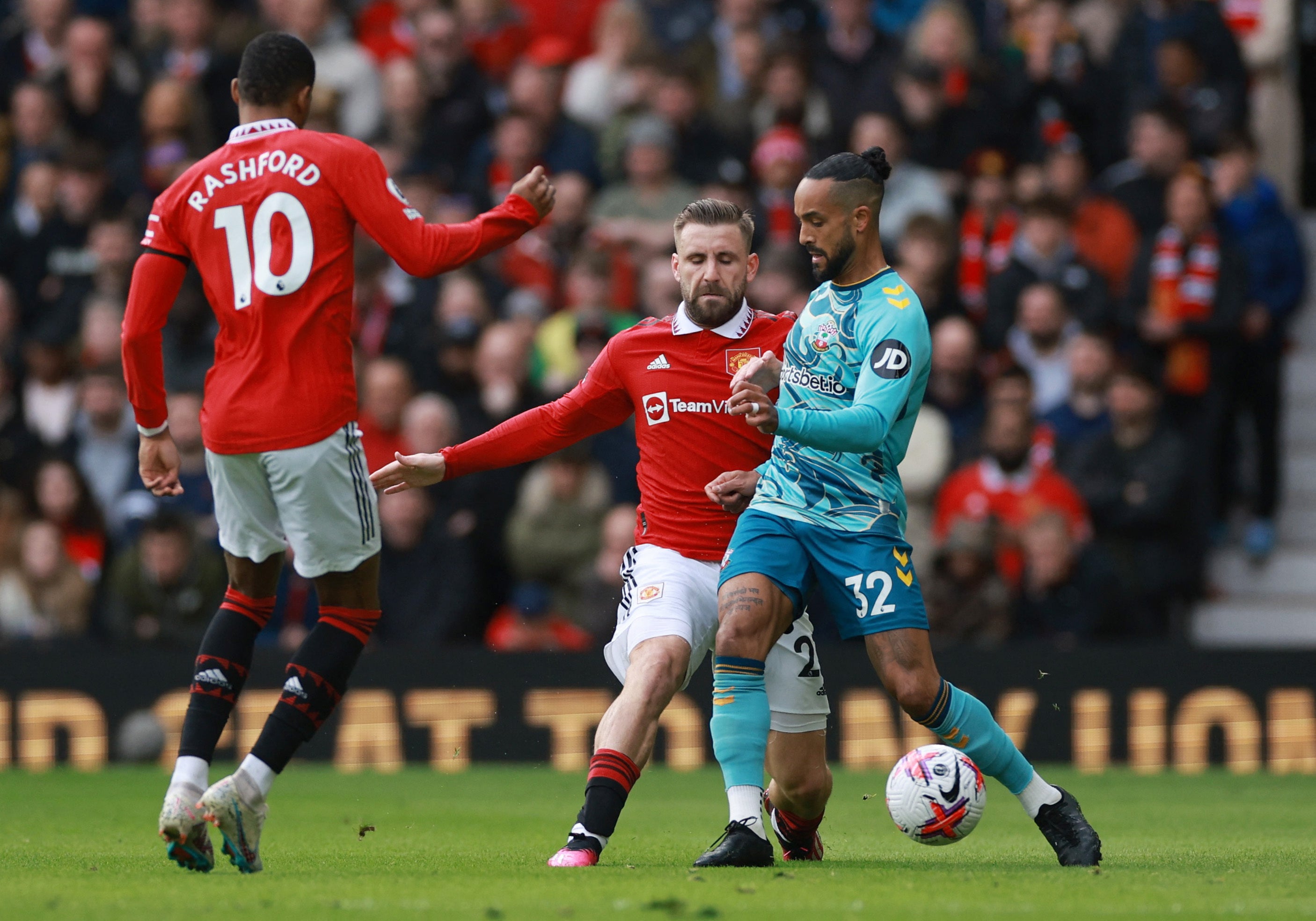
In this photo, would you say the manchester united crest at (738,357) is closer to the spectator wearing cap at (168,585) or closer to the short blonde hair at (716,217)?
the short blonde hair at (716,217)

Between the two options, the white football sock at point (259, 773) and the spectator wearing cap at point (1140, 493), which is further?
the spectator wearing cap at point (1140, 493)

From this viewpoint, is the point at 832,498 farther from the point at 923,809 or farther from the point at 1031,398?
the point at 1031,398

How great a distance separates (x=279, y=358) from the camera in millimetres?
6145

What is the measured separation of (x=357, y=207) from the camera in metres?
6.20

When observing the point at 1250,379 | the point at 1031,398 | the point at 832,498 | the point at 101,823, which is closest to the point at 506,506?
the point at 1031,398

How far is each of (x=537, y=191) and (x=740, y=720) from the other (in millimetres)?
1962

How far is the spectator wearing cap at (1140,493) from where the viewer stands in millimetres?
11805

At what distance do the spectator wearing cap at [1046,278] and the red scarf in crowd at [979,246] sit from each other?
0.73 ft

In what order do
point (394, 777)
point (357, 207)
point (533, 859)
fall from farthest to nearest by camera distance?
point (394, 777)
point (533, 859)
point (357, 207)

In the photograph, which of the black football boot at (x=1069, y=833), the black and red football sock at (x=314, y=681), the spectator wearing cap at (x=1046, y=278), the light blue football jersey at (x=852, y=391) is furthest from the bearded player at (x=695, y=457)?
the spectator wearing cap at (x=1046, y=278)

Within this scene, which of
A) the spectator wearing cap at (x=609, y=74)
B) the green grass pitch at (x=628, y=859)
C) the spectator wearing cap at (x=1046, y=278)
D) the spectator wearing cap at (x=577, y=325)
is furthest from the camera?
the spectator wearing cap at (x=609, y=74)

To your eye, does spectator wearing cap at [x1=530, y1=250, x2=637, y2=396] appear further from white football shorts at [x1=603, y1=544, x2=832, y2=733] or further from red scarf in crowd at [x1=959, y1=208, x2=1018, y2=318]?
white football shorts at [x1=603, y1=544, x2=832, y2=733]

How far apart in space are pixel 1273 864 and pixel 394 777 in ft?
19.8

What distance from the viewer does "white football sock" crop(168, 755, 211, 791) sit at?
19.5 feet
